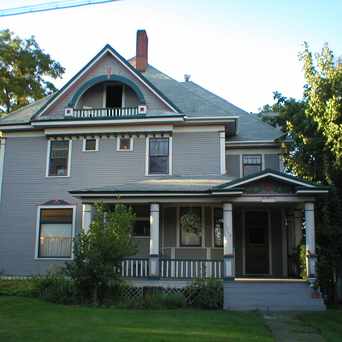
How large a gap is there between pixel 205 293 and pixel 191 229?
4253mm

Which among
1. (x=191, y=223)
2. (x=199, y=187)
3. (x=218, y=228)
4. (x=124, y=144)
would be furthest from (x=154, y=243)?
(x=124, y=144)

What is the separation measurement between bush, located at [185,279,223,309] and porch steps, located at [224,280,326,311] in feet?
0.76

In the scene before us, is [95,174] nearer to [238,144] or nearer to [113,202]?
[113,202]

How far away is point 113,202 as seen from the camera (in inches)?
691

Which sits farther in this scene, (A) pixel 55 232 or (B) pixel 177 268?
(A) pixel 55 232

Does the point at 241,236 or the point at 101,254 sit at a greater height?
the point at 241,236

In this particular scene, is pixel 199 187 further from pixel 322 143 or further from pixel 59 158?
pixel 59 158

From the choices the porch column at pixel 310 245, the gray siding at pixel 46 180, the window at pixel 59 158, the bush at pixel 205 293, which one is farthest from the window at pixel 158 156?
the porch column at pixel 310 245

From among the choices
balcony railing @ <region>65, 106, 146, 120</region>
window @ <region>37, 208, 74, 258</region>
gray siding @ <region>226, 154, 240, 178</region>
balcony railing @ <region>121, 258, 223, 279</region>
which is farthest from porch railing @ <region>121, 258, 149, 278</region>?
balcony railing @ <region>65, 106, 146, 120</region>

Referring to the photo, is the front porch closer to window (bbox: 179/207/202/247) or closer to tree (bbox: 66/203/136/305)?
window (bbox: 179/207/202/247)

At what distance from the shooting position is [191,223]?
1894 cm

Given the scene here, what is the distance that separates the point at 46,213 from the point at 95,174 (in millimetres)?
2675

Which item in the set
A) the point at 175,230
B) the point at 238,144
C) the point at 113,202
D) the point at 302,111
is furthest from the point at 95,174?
the point at 302,111

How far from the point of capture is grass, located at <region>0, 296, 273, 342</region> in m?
9.55
